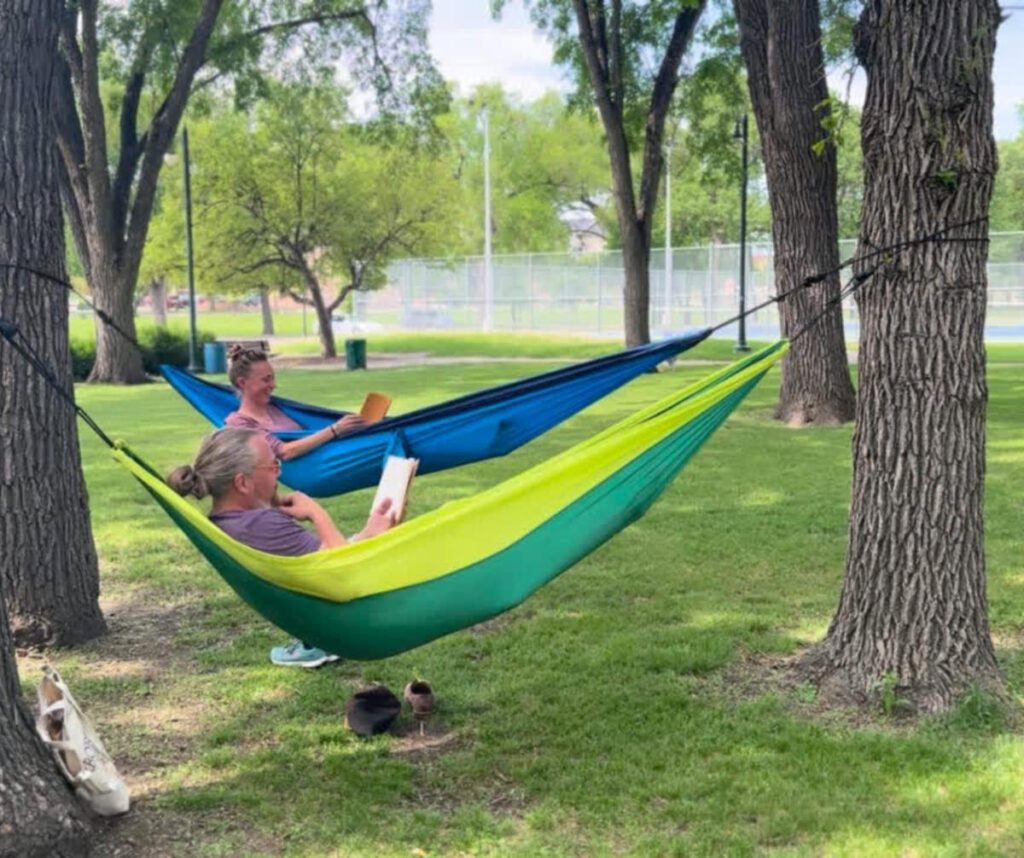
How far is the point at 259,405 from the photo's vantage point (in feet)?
13.3

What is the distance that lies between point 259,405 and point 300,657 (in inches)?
39.3

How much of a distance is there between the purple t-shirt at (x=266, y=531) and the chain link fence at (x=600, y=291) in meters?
21.0

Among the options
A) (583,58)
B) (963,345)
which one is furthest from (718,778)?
(583,58)

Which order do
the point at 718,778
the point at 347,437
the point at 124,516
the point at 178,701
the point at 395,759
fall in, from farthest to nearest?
the point at 124,516, the point at 347,437, the point at 178,701, the point at 395,759, the point at 718,778

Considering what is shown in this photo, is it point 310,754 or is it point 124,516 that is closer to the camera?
point 310,754

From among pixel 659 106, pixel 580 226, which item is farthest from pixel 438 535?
pixel 580 226

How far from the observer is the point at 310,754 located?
9.68 feet

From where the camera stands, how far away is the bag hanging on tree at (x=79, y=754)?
2.45m

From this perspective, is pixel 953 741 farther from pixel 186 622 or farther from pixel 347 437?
pixel 186 622

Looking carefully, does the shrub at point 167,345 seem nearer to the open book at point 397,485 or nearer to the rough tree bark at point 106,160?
the rough tree bark at point 106,160

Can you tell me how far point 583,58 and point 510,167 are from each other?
24758 mm

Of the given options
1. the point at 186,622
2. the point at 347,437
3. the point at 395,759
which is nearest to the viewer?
the point at 395,759

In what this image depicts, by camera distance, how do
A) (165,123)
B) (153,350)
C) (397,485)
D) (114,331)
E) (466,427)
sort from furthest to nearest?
(153,350) < (114,331) < (165,123) < (466,427) < (397,485)

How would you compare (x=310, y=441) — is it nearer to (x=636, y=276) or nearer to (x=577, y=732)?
(x=577, y=732)
